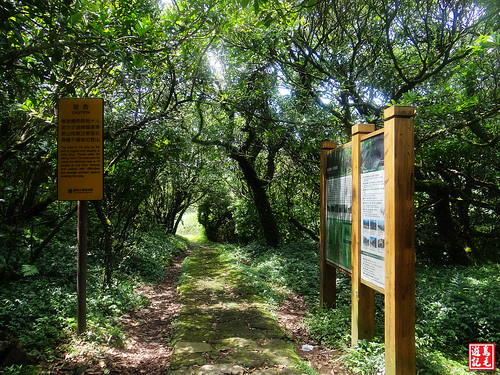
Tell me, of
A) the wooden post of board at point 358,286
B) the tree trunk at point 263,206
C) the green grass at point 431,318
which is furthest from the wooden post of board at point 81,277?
the tree trunk at point 263,206

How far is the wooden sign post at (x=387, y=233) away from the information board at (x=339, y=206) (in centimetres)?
33

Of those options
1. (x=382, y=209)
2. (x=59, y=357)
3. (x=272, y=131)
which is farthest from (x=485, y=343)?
(x=272, y=131)

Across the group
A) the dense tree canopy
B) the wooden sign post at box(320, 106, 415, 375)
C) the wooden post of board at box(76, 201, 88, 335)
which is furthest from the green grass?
the wooden post of board at box(76, 201, 88, 335)

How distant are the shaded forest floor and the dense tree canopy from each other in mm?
1373

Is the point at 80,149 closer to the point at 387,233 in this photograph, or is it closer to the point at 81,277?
the point at 81,277

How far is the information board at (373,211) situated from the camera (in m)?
3.32

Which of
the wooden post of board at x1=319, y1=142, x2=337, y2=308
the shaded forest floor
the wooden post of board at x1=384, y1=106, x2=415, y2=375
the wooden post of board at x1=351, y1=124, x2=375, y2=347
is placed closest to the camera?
the wooden post of board at x1=384, y1=106, x2=415, y2=375

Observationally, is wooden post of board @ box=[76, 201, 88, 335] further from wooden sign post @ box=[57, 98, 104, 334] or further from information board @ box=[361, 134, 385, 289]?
information board @ box=[361, 134, 385, 289]

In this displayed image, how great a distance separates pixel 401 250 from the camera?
9.73ft

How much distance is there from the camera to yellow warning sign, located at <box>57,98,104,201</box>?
4.00 m

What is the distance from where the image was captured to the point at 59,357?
3439mm

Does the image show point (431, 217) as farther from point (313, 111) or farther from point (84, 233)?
point (84, 233)

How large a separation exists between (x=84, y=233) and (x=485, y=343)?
5491 mm

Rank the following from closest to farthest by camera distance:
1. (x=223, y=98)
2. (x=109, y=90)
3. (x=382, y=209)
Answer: (x=382, y=209) < (x=109, y=90) < (x=223, y=98)
